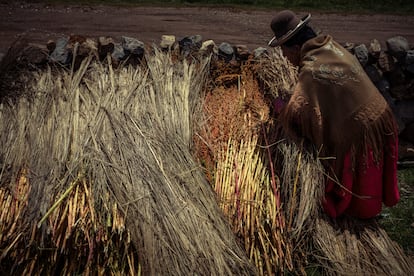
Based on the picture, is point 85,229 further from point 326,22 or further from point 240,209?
point 326,22

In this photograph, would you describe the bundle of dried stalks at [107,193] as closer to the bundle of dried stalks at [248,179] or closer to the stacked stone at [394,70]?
the bundle of dried stalks at [248,179]

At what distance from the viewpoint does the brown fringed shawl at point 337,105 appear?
2.46 meters

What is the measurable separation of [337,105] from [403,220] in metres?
1.31

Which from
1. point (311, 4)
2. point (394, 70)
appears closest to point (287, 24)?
point (394, 70)

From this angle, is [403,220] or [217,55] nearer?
[403,220]

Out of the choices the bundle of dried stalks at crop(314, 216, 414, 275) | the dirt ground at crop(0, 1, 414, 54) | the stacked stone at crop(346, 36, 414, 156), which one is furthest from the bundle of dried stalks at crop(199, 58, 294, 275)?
the dirt ground at crop(0, 1, 414, 54)

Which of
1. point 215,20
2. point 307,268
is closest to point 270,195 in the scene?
point 307,268

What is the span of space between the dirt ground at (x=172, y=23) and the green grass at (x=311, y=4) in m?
0.32

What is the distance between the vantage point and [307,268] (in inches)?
104

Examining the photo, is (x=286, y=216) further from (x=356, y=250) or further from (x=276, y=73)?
(x=276, y=73)

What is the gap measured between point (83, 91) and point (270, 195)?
152cm

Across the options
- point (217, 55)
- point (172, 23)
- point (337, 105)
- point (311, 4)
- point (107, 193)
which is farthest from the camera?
point (311, 4)

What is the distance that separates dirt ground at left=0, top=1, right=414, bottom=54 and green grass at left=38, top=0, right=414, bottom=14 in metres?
0.32

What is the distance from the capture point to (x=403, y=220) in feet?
10.6
